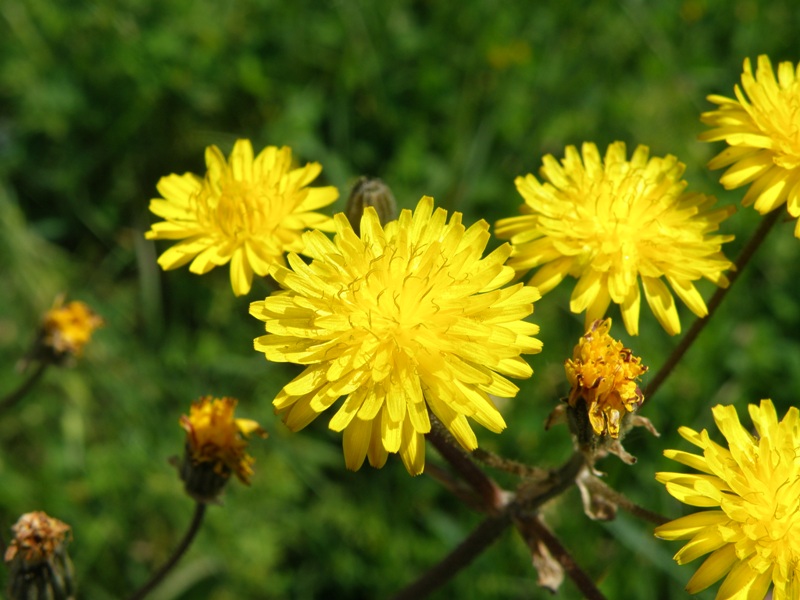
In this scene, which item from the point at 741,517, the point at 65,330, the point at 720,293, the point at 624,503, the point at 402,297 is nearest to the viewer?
the point at 741,517

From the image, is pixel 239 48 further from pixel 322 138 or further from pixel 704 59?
pixel 704 59

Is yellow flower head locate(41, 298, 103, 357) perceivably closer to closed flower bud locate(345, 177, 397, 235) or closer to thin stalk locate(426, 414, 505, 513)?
closed flower bud locate(345, 177, 397, 235)

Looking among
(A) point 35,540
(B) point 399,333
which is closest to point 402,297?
(B) point 399,333

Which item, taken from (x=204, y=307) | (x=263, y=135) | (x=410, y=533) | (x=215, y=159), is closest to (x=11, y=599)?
(x=215, y=159)

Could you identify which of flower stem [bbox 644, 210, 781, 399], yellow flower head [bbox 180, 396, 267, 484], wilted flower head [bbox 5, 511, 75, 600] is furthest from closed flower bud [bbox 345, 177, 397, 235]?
wilted flower head [bbox 5, 511, 75, 600]

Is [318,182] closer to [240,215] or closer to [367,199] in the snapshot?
[367,199]

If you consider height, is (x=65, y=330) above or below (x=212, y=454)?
above
